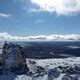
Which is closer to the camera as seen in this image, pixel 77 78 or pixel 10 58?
pixel 77 78

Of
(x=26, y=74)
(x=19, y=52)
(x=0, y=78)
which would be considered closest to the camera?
(x=0, y=78)

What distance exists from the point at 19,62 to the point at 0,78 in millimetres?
2790

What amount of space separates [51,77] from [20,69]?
322 centimetres

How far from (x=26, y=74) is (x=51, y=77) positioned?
94.7 inches

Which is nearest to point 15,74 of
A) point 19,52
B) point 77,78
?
point 19,52

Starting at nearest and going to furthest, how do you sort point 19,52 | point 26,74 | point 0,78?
point 0,78 → point 26,74 → point 19,52

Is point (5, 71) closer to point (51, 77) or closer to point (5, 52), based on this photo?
point (5, 52)

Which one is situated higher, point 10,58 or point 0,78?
point 10,58

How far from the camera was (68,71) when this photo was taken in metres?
21.6

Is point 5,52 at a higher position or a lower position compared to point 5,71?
higher

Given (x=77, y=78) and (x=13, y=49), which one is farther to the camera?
(x=13, y=49)

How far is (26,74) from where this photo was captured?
A: 20.6 metres

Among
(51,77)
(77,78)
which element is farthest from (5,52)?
(77,78)

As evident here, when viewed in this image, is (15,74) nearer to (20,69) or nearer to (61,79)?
(20,69)
